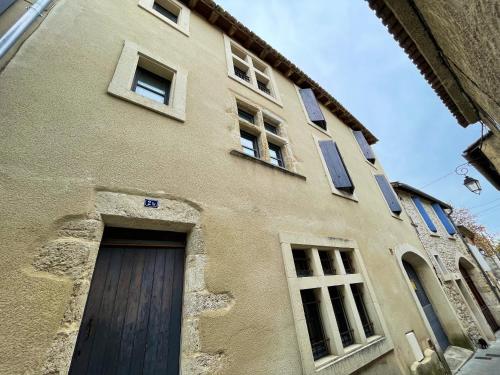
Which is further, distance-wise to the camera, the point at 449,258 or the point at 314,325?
the point at 449,258

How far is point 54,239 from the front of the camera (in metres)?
1.68

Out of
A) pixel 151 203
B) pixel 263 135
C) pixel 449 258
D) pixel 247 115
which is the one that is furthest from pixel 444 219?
pixel 151 203

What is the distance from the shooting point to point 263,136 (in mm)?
4367

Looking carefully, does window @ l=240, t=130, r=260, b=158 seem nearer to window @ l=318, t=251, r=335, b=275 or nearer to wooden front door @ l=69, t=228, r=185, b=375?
window @ l=318, t=251, r=335, b=275

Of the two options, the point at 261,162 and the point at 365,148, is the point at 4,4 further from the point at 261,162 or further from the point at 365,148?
the point at 365,148

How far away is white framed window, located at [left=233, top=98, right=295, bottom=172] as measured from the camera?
167 inches

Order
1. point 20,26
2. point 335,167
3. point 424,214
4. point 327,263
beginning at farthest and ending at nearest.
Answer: point 424,214
point 335,167
point 327,263
point 20,26

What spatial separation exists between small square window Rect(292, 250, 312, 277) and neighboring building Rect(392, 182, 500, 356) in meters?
6.78

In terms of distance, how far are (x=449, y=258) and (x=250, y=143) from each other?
10181 millimetres

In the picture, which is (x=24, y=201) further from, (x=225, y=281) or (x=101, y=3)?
(x=101, y=3)

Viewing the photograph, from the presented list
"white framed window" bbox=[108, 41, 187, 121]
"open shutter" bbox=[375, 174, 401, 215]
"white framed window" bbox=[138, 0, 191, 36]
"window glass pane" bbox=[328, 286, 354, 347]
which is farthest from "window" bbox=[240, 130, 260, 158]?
"open shutter" bbox=[375, 174, 401, 215]

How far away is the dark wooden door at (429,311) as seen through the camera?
6031mm

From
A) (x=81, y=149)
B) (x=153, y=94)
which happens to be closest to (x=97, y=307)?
(x=81, y=149)

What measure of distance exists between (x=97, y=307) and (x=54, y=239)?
670 mm
